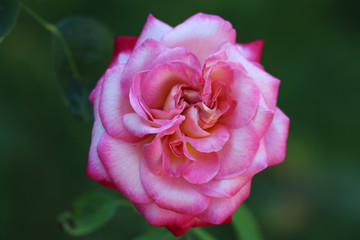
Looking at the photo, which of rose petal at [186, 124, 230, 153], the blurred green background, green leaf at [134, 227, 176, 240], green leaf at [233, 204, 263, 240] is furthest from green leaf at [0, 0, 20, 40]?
the blurred green background

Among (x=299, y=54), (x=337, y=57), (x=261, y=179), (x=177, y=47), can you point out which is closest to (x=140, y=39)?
(x=177, y=47)

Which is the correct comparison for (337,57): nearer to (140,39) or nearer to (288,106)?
(288,106)

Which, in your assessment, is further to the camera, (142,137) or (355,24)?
(355,24)

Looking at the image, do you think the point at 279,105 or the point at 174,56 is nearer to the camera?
the point at 174,56

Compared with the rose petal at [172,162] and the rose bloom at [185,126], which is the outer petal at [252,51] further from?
the rose petal at [172,162]

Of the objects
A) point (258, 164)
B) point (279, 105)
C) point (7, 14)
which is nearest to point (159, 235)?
point (258, 164)

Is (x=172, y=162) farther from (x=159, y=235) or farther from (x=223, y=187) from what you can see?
(x=159, y=235)
